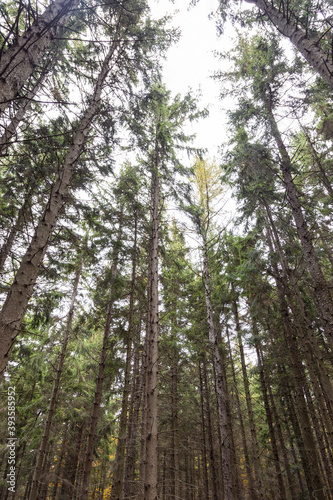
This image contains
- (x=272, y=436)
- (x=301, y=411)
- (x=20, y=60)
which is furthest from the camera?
(x=272, y=436)

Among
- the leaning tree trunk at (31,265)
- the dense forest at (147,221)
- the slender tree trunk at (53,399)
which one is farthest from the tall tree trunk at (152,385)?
the slender tree trunk at (53,399)

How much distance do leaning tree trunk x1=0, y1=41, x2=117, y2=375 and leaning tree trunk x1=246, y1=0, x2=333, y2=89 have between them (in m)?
4.23

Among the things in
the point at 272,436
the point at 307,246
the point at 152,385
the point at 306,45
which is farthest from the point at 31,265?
the point at 272,436

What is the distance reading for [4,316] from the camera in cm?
323

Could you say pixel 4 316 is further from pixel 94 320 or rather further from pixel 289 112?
pixel 289 112

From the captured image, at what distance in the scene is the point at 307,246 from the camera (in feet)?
21.9

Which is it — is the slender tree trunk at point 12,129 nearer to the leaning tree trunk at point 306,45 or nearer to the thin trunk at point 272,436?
the leaning tree trunk at point 306,45

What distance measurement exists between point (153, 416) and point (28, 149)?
7.88 metres

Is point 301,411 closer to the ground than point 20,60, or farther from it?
closer to the ground

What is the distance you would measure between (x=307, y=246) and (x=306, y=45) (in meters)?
4.58

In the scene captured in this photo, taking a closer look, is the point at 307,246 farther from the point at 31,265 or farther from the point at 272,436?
the point at 272,436

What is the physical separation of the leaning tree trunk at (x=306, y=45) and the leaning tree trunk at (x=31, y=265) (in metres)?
4.23

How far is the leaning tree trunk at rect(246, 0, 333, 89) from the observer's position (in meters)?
4.07

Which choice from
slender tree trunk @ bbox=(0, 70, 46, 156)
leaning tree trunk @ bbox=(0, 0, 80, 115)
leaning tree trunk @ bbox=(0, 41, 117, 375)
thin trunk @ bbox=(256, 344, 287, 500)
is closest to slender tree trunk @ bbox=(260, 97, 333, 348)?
thin trunk @ bbox=(256, 344, 287, 500)
